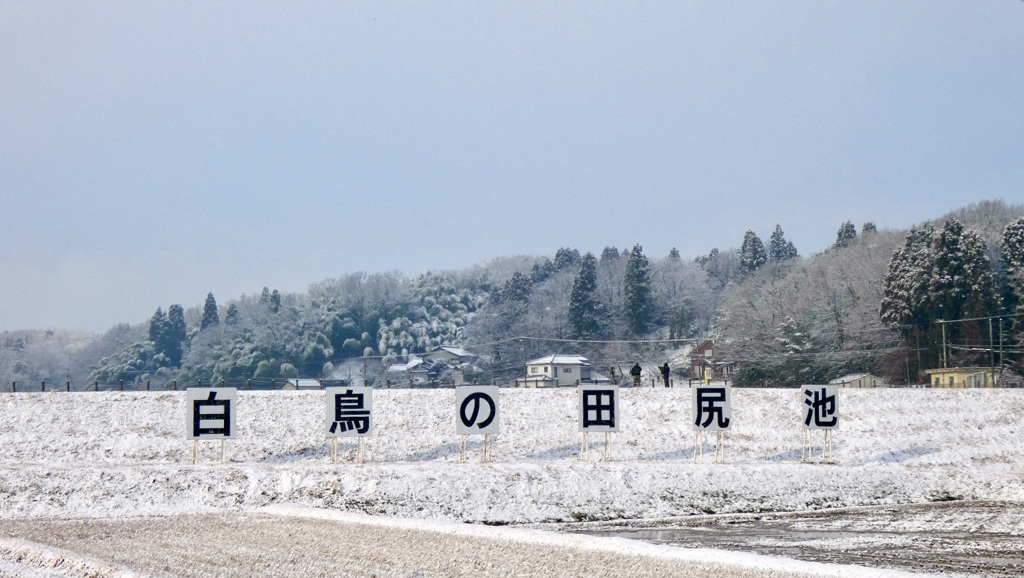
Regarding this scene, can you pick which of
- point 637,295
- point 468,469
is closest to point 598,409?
point 468,469

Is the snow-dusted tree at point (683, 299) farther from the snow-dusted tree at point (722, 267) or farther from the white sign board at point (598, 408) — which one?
the white sign board at point (598, 408)

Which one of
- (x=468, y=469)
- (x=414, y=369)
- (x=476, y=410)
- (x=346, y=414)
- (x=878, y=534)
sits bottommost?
(x=878, y=534)

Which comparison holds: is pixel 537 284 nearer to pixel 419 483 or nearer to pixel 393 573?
pixel 419 483

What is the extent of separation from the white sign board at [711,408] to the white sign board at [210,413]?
16.1m

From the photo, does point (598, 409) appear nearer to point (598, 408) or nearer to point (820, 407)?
point (598, 408)

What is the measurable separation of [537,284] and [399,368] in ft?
118

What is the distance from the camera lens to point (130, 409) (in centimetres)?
4122

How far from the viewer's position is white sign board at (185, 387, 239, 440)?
105ft

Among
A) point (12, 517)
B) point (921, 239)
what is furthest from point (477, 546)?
point (921, 239)

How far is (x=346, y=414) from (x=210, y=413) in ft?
15.3

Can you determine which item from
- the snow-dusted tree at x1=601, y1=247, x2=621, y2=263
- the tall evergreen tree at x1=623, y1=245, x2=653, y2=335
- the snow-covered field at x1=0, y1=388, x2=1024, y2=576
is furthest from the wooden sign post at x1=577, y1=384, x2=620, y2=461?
the snow-dusted tree at x1=601, y1=247, x2=621, y2=263

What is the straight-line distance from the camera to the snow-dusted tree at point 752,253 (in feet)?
433

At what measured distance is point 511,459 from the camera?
35406mm

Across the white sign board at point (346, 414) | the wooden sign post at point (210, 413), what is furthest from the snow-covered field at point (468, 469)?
the white sign board at point (346, 414)
